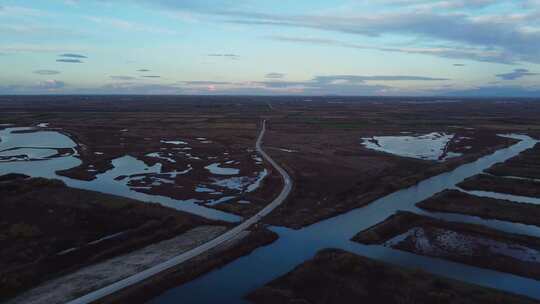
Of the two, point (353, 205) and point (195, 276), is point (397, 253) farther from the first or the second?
point (195, 276)

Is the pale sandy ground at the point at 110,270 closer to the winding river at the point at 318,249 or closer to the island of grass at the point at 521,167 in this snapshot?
the winding river at the point at 318,249

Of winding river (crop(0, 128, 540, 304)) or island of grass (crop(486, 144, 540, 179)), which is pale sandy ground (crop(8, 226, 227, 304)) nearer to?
winding river (crop(0, 128, 540, 304))

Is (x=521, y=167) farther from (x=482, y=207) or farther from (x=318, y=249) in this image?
(x=318, y=249)

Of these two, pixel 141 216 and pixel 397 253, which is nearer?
pixel 397 253

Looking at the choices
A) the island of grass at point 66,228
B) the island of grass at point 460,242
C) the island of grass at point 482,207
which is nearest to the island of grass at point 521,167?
the island of grass at point 482,207

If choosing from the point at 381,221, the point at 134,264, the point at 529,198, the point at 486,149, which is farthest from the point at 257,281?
the point at 486,149

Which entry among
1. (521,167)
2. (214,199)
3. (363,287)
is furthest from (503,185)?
(214,199)

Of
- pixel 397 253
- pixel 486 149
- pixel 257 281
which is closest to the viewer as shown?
pixel 257 281
